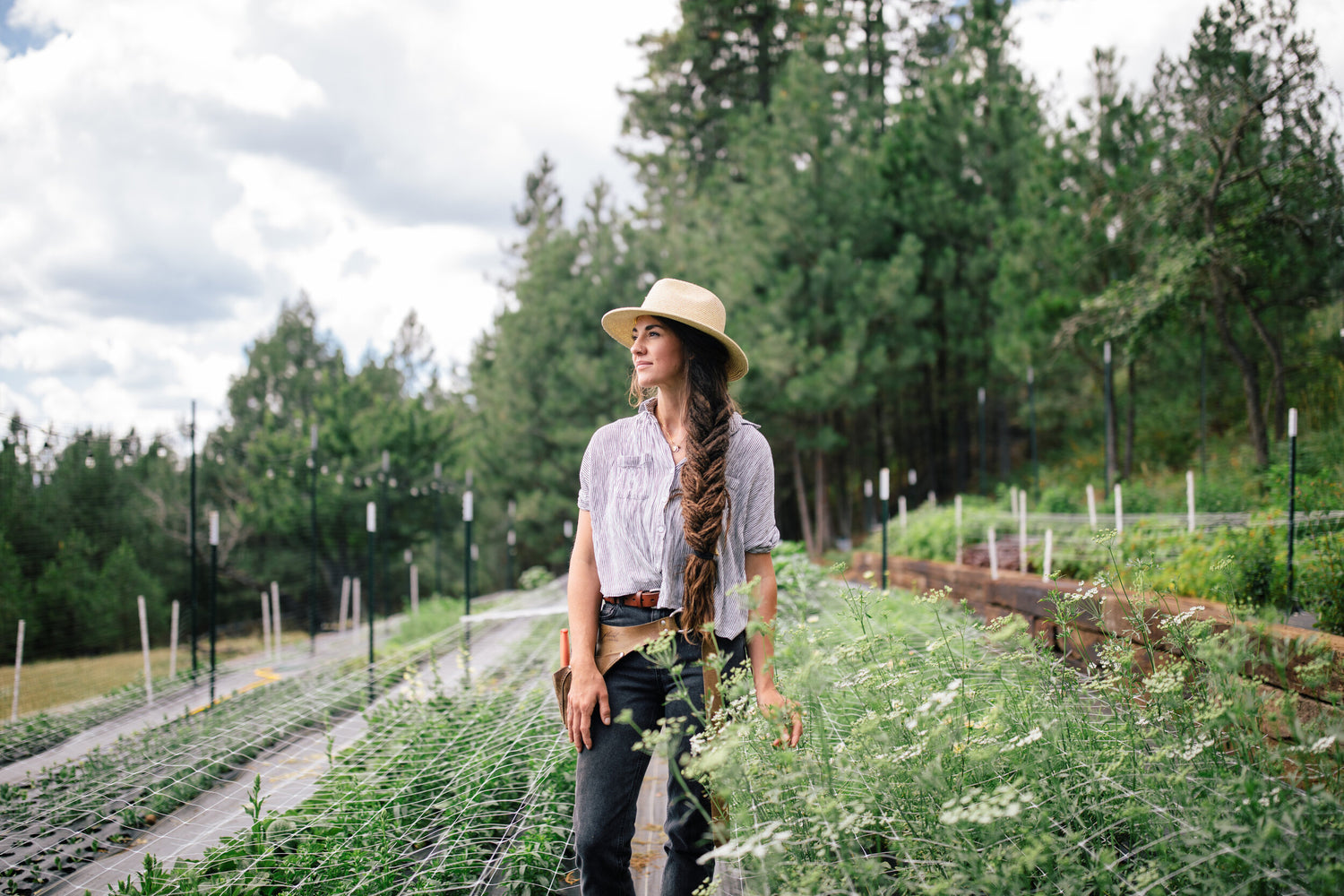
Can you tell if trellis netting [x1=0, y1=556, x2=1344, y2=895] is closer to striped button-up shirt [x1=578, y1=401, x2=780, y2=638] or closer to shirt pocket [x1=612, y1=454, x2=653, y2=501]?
striped button-up shirt [x1=578, y1=401, x2=780, y2=638]

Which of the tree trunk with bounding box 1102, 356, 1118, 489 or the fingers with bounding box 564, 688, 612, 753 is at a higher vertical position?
the tree trunk with bounding box 1102, 356, 1118, 489

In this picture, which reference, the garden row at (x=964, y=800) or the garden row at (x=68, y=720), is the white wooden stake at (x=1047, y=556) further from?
the garden row at (x=68, y=720)

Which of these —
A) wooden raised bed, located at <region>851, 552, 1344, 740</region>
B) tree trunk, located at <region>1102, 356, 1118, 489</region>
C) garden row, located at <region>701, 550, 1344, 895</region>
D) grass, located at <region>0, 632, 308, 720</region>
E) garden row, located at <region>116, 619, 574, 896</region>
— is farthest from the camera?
tree trunk, located at <region>1102, 356, 1118, 489</region>

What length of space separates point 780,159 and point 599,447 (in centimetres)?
1015

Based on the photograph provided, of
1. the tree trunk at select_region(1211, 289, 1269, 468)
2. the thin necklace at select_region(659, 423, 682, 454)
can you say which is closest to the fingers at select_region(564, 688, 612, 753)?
the thin necklace at select_region(659, 423, 682, 454)

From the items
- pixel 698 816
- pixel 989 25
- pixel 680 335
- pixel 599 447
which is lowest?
pixel 698 816

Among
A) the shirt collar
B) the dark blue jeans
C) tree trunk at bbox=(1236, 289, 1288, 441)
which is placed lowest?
the dark blue jeans

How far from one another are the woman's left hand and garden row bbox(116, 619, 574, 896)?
84cm

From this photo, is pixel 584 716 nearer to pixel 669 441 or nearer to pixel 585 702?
pixel 585 702

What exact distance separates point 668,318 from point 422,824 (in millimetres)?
1622

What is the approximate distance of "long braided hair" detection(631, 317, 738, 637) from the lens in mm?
1410

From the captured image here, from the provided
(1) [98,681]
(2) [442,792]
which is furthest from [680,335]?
(1) [98,681]

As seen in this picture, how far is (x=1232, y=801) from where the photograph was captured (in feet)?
3.18

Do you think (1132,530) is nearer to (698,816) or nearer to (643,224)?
(698,816)
